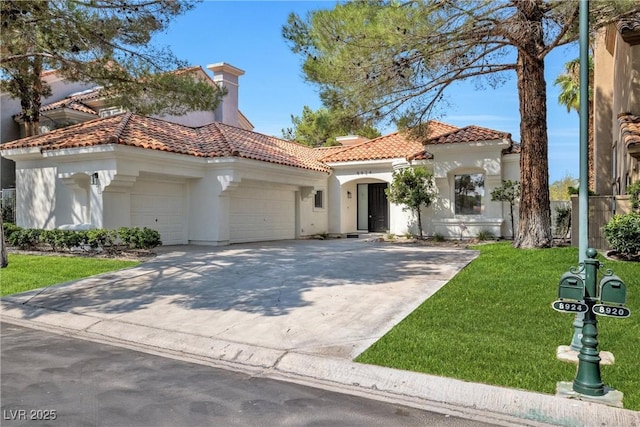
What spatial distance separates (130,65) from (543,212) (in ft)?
38.4

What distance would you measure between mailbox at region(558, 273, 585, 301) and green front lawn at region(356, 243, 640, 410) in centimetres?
91

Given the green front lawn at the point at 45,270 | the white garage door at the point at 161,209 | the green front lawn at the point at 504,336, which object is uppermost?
the white garage door at the point at 161,209

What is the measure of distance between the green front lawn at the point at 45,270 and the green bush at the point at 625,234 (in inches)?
437

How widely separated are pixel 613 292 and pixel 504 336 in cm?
206

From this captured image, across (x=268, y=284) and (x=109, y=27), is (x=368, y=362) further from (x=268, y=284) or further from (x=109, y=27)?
(x=109, y=27)

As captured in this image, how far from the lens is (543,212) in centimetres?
1287

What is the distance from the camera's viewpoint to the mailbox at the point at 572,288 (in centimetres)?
459

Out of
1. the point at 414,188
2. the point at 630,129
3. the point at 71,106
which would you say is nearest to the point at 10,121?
the point at 71,106

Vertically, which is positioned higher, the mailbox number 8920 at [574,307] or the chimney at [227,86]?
the chimney at [227,86]

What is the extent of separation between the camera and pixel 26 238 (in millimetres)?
14766

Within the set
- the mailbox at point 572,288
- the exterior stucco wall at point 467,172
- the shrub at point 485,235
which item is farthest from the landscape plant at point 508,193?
the mailbox at point 572,288

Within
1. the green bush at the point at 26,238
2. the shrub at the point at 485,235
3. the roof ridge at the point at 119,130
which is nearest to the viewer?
the roof ridge at the point at 119,130

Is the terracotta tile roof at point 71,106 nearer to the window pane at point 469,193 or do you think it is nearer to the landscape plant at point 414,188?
the landscape plant at point 414,188

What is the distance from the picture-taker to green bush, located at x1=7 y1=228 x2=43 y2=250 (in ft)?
48.1
